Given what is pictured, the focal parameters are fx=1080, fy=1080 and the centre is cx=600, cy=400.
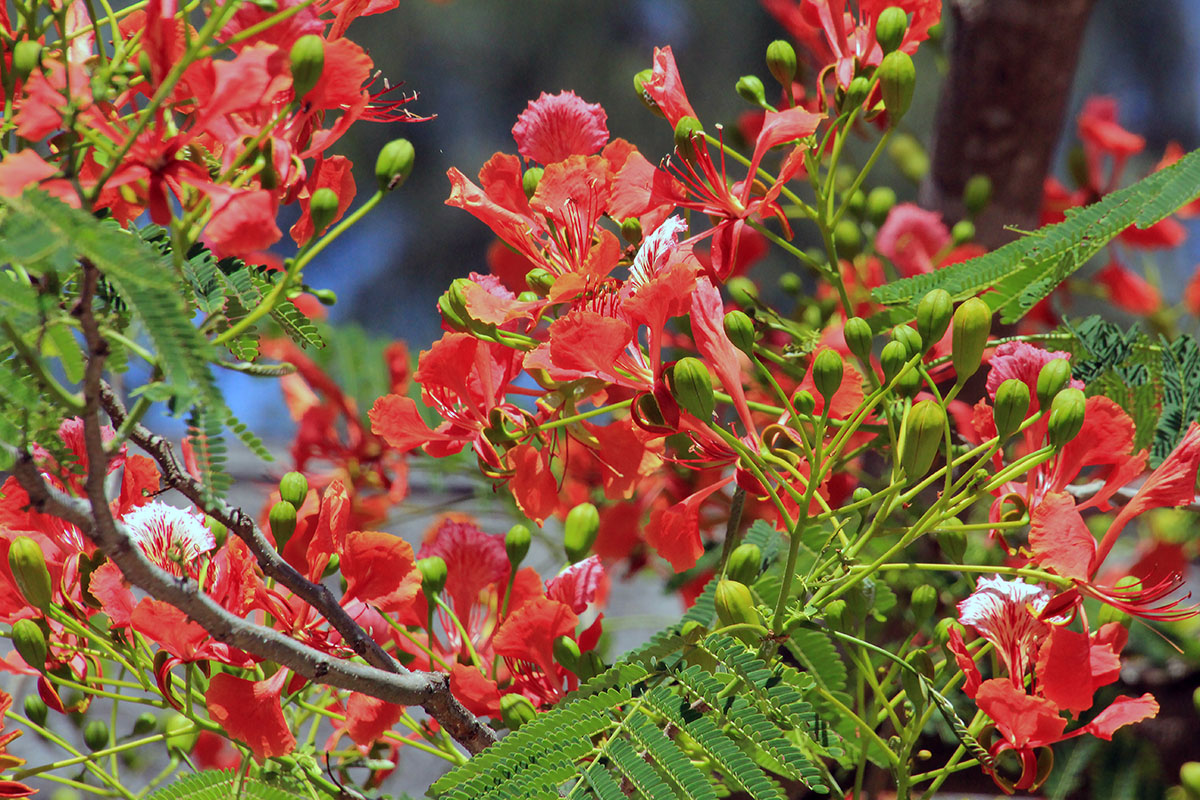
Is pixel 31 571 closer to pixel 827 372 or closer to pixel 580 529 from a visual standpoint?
pixel 580 529

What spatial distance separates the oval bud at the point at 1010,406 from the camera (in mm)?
562

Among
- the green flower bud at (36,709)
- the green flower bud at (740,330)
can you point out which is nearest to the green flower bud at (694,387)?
the green flower bud at (740,330)

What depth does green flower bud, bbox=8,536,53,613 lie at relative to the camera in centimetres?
61

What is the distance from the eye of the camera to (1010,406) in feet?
1.86

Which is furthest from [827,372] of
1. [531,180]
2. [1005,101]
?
[1005,101]

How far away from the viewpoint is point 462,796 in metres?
0.59

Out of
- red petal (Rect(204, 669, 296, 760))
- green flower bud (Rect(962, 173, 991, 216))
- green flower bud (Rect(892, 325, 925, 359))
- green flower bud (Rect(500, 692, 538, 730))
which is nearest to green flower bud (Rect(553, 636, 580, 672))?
green flower bud (Rect(500, 692, 538, 730))

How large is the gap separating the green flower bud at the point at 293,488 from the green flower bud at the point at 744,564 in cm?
26

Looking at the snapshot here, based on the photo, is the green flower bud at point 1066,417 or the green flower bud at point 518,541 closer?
the green flower bud at point 1066,417

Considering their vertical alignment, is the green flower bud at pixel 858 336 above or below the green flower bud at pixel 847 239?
below

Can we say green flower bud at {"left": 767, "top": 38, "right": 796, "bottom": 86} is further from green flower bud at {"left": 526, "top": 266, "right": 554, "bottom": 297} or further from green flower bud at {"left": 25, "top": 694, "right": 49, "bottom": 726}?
green flower bud at {"left": 25, "top": 694, "right": 49, "bottom": 726}

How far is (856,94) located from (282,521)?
1.49 feet

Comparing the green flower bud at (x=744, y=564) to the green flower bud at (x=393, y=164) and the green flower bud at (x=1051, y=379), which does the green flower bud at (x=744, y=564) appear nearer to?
the green flower bud at (x=1051, y=379)

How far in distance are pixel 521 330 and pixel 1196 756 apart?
0.99 m
